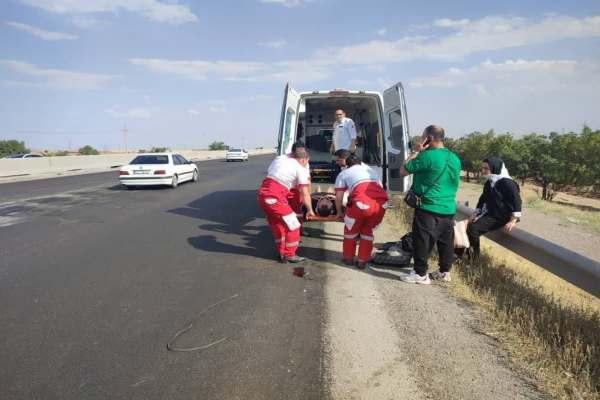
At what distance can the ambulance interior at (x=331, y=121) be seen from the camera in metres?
9.49

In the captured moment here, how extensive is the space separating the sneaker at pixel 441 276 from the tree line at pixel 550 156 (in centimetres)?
2710

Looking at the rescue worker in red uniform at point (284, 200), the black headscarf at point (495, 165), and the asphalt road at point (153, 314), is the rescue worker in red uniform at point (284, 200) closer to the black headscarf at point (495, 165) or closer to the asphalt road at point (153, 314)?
the asphalt road at point (153, 314)

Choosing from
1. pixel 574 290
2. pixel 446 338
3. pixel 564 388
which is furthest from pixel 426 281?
pixel 574 290

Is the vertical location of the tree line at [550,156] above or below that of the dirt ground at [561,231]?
above

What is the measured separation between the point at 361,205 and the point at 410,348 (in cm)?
242

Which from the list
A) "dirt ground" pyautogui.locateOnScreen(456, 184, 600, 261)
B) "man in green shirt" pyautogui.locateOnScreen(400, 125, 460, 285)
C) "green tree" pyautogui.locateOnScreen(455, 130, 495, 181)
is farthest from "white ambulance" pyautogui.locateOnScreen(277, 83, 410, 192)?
"green tree" pyautogui.locateOnScreen(455, 130, 495, 181)

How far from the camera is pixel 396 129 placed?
308 inches

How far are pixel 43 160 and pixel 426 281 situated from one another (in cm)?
2777

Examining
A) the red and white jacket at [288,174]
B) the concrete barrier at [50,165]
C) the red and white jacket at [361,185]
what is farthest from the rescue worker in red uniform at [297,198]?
the concrete barrier at [50,165]

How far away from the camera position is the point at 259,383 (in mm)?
2947

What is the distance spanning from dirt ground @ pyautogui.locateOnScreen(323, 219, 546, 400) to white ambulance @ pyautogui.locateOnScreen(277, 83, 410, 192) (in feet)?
10.9

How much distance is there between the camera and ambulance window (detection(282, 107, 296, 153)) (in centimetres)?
815

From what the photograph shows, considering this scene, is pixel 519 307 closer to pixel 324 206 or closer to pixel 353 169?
pixel 353 169

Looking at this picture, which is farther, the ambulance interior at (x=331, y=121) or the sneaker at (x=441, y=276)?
the ambulance interior at (x=331, y=121)
